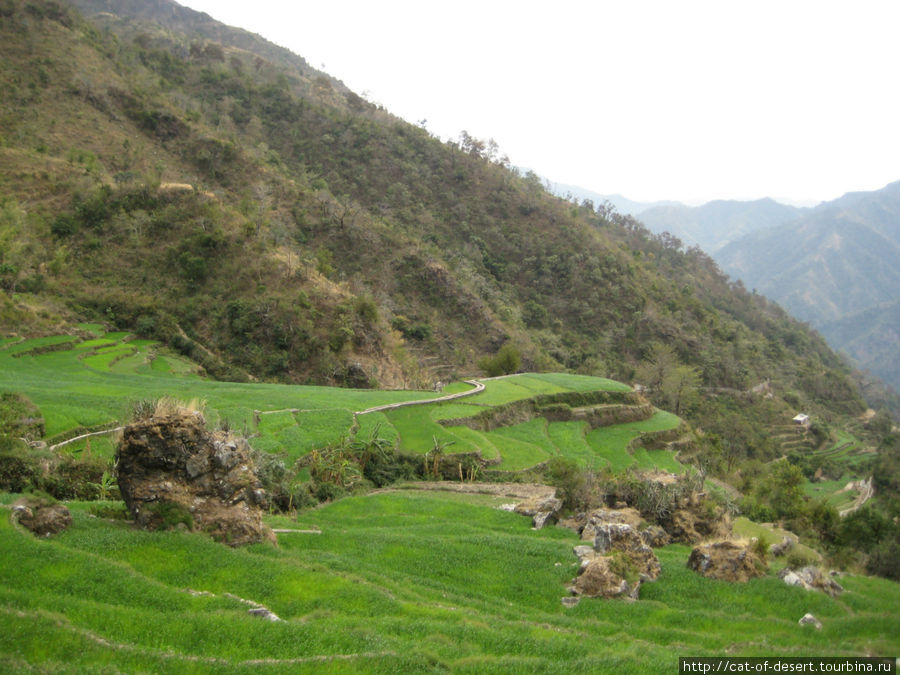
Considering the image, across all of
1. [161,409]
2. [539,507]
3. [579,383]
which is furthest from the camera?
[579,383]

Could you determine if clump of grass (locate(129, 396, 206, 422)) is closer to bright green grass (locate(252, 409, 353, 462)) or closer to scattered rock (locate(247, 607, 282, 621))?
scattered rock (locate(247, 607, 282, 621))

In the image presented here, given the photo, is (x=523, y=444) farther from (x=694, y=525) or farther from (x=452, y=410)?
(x=694, y=525)

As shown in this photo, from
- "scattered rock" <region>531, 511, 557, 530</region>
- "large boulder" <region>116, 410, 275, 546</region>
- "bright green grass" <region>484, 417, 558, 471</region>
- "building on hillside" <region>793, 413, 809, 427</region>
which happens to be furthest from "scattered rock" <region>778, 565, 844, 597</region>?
"building on hillside" <region>793, 413, 809, 427</region>

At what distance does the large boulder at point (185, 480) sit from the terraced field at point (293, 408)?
5.88 metres

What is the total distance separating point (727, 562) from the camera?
10.8 meters

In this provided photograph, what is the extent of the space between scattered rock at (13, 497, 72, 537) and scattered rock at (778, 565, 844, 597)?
13881mm

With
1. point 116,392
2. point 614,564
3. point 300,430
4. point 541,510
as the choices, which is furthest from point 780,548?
point 116,392

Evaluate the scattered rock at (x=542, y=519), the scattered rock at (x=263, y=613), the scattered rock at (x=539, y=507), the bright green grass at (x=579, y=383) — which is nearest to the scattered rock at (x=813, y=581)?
the scattered rock at (x=542, y=519)

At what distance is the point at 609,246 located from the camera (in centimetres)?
8444

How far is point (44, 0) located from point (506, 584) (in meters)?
86.6

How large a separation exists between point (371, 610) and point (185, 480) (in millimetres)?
5023

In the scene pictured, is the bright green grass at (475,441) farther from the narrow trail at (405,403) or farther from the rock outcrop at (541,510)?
the rock outcrop at (541,510)

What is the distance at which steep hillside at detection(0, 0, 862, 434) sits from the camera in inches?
1604

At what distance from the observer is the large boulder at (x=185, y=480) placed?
10297mm
